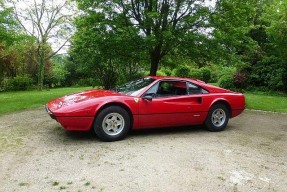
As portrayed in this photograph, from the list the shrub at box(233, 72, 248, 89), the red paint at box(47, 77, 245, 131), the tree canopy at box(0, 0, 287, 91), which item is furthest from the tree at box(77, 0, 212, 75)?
the shrub at box(233, 72, 248, 89)

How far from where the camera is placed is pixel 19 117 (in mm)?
7875

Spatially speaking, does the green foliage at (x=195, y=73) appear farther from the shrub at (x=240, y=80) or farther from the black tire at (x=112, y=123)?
the black tire at (x=112, y=123)

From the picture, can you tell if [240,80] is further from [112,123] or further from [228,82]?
[112,123]

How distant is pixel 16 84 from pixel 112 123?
73.5ft

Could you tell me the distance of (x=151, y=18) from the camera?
32.0 feet

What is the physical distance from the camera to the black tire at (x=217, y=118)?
663 cm

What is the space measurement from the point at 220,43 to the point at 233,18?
0.95m

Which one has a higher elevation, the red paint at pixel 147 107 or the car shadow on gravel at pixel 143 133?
the red paint at pixel 147 107

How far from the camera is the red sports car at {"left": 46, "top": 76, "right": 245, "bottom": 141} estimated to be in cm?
534

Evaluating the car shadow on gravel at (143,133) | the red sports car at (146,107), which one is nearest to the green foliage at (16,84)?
the car shadow on gravel at (143,133)

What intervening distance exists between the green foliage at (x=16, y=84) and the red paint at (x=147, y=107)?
69.7 feet

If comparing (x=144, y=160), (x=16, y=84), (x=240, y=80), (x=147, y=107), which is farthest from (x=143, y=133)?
(x=16, y=84)

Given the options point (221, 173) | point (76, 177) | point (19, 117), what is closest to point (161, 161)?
point (221, 173)

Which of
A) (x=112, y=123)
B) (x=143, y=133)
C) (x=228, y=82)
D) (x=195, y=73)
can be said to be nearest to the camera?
(x=112, y=123)
